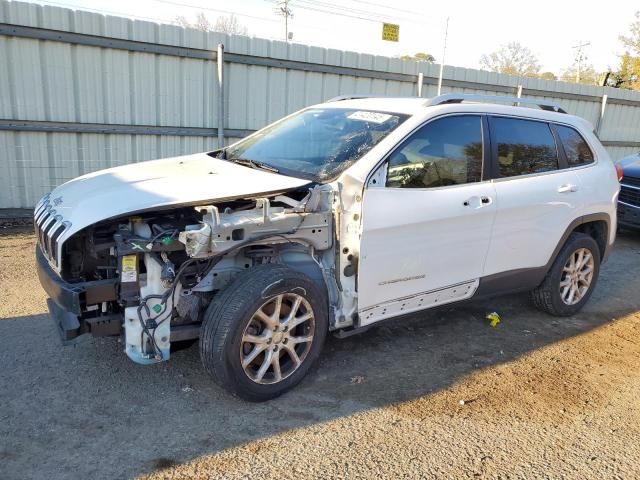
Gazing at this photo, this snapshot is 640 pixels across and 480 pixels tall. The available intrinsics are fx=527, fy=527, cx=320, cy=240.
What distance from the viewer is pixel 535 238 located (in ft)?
14.6

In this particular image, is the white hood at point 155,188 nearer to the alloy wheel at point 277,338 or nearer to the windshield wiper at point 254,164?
the windshield wiper at point 254,164

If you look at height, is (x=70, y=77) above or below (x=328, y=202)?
above

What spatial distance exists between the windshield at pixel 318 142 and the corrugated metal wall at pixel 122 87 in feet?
14.0

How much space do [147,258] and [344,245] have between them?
1223mm

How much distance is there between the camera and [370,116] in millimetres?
3980

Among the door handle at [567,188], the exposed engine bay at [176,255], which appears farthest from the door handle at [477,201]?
the exposed engine bay at [176,255]

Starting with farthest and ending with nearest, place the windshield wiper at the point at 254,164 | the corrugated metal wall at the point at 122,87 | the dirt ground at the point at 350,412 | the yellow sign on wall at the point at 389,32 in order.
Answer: the yellow sign on wall at the point at 389,32
the corrugated metal wall at the point at 122,87
the windshield wiper at the point at 254,164
the dirt ground at the point at 350,412

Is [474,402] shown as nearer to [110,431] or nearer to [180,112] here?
[110,431]

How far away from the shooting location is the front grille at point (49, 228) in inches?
120

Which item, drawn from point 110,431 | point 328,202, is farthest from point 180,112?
point 110,431

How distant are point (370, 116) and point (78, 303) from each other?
2393mm

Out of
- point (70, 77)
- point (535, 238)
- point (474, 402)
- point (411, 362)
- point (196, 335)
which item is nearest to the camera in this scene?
point (196, 335)

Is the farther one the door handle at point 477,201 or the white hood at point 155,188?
the door handle at point 477,201

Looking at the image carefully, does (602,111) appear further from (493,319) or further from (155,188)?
(155,188)
